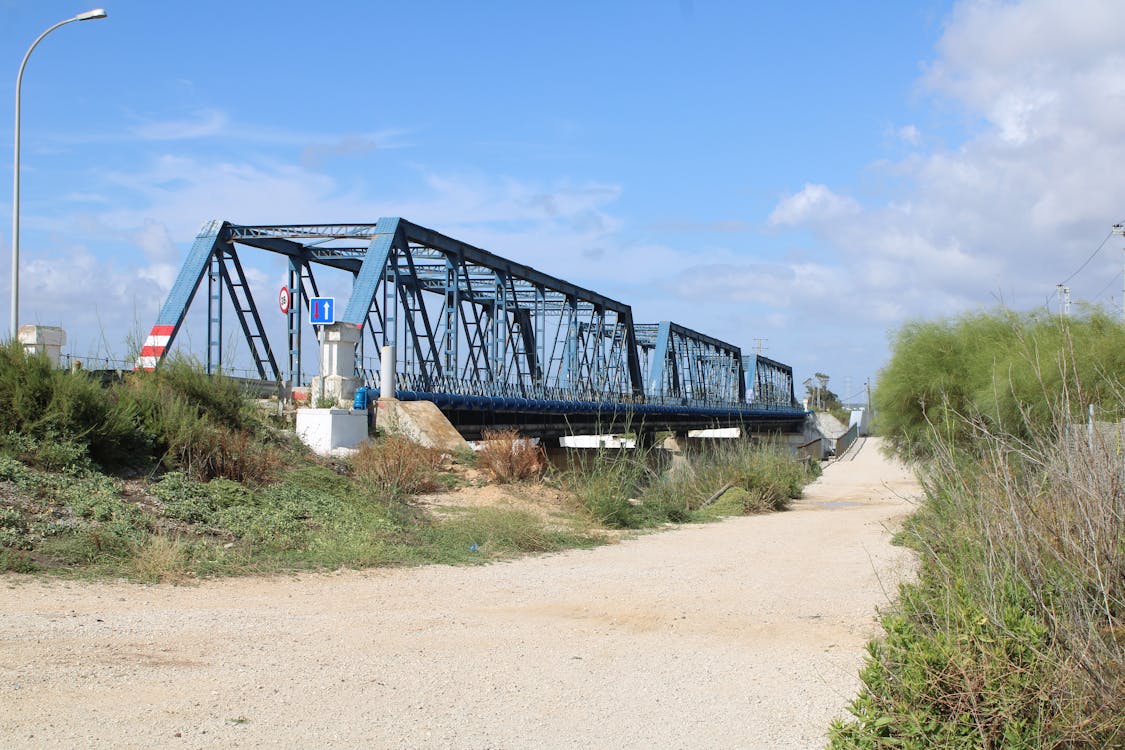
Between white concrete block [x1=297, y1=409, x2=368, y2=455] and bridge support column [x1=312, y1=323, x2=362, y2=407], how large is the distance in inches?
72.8

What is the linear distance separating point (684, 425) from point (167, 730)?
56.8 m

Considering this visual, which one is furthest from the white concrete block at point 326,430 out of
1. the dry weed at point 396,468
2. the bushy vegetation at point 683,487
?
the bushy vegetation at point 683,487

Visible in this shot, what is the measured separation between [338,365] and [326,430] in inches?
125

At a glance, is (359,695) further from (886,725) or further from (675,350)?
(675,350)

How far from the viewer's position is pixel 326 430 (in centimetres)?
2102

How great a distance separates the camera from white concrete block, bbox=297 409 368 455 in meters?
21.0

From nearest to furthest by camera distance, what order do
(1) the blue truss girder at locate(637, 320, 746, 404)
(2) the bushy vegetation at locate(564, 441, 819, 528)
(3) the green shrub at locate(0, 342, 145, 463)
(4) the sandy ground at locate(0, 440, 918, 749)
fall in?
(4) the sandy ground at locate(0, 440, 918, 749) < (3) the green shrub at locate(0, 342, 145, 463) < (2) the bushy vegetation at locate(564, 441, 819, 528) < (1) the blue truss girder at locate(637, 320, 746, 404)

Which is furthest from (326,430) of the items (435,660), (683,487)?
(435,660)

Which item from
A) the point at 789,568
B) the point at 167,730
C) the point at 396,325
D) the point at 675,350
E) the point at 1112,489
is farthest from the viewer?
the point at 675,350

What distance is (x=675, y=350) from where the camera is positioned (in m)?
79.3

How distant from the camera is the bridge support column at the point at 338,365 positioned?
23.5 metres

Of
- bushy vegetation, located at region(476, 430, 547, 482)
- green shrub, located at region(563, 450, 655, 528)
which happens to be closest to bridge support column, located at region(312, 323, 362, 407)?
bushy vegetation, located at region(476, 430, 547, 482)

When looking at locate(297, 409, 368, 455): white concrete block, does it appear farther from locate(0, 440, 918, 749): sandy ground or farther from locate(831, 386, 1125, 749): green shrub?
locate(831, 386, 1125, 749): green shrub

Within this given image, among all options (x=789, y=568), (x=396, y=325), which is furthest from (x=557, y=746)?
(x=396, y=325)
